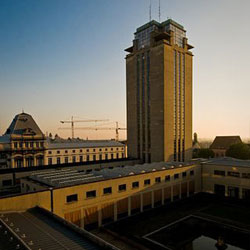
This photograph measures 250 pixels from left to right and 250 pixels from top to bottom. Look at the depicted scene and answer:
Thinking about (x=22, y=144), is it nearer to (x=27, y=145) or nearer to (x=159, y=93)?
(x=27, y=145)

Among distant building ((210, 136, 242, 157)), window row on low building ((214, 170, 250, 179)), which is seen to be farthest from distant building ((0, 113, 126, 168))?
distant building ((210, 136, 242, 157))

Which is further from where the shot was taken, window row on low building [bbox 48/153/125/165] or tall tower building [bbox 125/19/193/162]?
window row on low building [bbox 48/153/125/165]

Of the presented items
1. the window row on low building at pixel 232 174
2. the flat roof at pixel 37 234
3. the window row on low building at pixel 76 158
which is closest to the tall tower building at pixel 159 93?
the window row on low building at pixel 232 174

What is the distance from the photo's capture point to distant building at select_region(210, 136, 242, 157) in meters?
121

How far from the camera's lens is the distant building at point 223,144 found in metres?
121

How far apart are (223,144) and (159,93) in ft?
→ 230

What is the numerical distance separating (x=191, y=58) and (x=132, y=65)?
85.4 ft

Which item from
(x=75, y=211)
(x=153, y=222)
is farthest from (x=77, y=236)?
(x=153, y=222)

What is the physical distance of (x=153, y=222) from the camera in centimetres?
3988

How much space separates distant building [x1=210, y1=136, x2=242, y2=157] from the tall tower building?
4664cm

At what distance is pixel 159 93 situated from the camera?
255 ft

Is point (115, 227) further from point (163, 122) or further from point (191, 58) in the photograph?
point (191, 58)

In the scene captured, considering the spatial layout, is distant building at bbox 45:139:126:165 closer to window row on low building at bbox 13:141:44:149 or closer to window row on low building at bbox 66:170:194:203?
window row on low building at bbox 13:141:44:149

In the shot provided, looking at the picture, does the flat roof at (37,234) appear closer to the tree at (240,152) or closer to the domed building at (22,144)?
the domed building at (22,144)
